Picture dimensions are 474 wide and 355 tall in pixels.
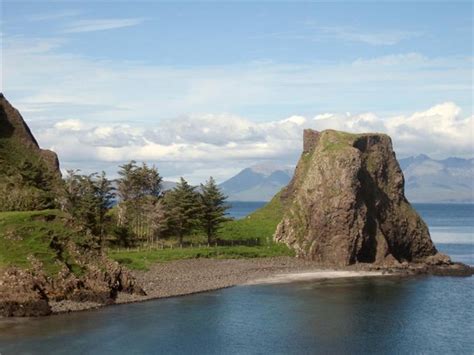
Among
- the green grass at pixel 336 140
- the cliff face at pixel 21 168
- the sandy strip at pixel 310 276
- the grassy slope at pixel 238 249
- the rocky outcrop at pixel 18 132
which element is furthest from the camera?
the rocky outcrop at pixel 18 132

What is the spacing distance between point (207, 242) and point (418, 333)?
223 ft

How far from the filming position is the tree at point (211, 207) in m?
127

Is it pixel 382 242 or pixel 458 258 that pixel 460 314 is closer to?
pixel 382 242

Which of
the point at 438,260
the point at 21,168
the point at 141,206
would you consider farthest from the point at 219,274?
the point at 438,260

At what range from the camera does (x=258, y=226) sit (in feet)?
473

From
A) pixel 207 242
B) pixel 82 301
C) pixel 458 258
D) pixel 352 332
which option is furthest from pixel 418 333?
pixel 458 258

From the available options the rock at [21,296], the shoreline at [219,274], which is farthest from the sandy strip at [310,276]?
the rock at [21,296]

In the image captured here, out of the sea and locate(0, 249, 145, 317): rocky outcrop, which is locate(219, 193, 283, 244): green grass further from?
locate(0, 249, 145, 317): rocky outcrop

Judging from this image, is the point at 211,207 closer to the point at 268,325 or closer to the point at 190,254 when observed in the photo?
the point at 190,254

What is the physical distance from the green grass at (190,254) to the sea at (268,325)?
20176mm

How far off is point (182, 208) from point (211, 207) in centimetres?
704

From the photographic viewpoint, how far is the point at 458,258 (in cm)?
14138

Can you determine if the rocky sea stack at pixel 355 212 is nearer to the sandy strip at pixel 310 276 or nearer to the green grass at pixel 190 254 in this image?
the green grass at pixel 190 254

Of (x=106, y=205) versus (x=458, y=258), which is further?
(x=458, y=258)
